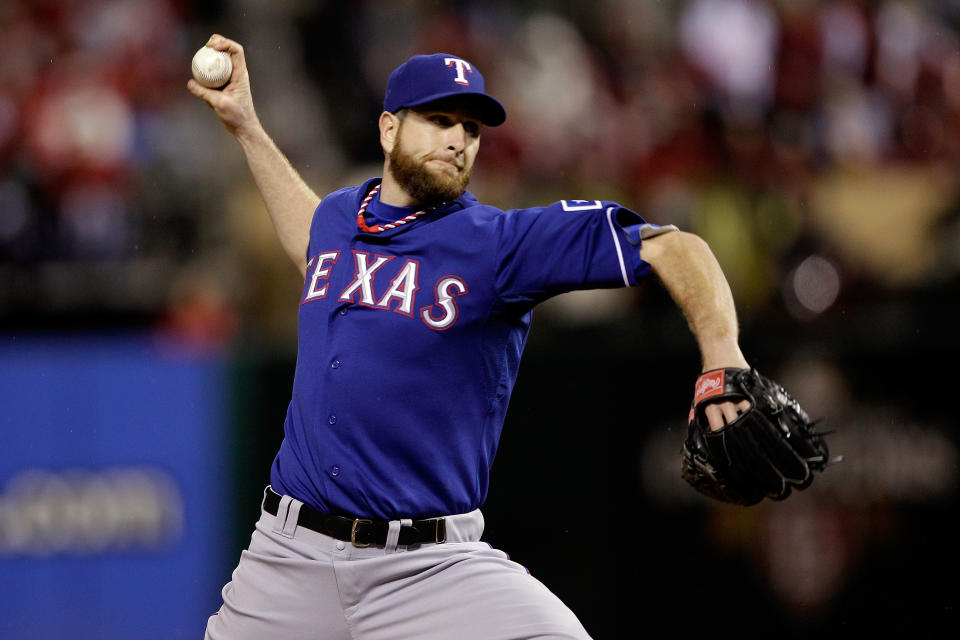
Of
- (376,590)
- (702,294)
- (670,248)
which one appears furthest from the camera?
(376,590)

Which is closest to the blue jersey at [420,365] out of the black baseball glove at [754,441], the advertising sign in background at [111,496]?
the black baseball glove at [754,441]

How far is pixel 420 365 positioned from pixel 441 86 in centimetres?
Answer: 84

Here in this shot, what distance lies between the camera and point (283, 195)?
4469 millimetres

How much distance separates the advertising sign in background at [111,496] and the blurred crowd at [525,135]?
601mm

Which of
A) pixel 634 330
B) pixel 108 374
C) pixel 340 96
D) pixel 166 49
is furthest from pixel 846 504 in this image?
pixel 166 49

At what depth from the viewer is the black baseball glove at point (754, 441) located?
3100 millimetres

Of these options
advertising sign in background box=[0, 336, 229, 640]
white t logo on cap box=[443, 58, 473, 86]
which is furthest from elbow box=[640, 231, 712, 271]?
advertising sign in background box=[0, 336, 229, 640]

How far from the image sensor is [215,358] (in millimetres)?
7004

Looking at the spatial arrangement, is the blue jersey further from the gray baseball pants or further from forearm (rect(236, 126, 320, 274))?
forearm (rect(236, 126, 320, 274))

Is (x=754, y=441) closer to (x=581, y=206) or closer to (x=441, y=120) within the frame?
(x=581, y=206)

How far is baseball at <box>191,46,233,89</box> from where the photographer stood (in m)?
4.55

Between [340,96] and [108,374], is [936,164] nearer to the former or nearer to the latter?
[340,96]

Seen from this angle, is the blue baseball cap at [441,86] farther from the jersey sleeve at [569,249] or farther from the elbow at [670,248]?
the elbow at [670,248]

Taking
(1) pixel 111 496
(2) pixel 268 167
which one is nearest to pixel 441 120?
(2) pixel 268 167
